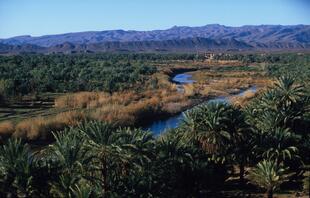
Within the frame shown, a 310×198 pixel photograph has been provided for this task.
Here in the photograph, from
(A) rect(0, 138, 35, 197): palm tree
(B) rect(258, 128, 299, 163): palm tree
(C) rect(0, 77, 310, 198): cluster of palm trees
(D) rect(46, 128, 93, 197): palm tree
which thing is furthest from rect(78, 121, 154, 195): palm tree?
(B) rect(258, 128, 299, 163): palm tree

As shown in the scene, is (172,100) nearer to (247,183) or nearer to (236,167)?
(236,167)

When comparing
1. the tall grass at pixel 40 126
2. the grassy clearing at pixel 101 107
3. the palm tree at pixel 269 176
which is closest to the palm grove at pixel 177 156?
the palm tree at pixel 269 176

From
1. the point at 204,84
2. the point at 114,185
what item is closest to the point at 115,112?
the point at 114,185

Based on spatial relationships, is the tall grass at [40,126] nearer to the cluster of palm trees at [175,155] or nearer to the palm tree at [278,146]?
the cluster of palm trees at [175,155]

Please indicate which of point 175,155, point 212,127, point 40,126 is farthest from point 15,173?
point 40,126

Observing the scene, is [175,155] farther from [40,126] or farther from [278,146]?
[40,126]
